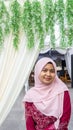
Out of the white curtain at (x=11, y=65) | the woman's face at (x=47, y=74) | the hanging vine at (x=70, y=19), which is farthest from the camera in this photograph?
the white curtain at (x=11, y=65)

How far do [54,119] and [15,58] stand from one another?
0.71 meters

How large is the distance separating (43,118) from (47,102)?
0.14 meters

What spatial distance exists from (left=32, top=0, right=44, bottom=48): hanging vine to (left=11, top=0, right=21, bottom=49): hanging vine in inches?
5.5

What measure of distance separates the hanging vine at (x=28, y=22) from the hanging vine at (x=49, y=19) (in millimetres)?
146

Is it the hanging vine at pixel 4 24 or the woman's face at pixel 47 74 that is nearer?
the woman's face at pixel 47 74

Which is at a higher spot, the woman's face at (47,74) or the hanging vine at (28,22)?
the hanging vine at (28,22)

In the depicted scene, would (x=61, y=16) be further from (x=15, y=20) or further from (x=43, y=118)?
(x=43, y=118)

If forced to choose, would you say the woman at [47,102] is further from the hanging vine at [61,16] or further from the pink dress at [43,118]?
the hanging vine at [61,16]

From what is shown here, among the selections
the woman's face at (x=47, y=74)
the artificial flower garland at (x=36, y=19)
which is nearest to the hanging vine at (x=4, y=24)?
the artificial flower garland at (x=36, y=19)

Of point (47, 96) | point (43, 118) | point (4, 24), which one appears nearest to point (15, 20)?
point (4, 24)

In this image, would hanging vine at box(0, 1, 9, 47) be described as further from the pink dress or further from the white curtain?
the pink dress

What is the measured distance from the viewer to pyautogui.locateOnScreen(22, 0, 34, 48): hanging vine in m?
2.85

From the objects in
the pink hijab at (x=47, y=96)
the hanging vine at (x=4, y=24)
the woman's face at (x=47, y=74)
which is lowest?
the pink hijab at (x=47, y=96)

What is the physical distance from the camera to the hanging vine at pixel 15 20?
2.85 metres
